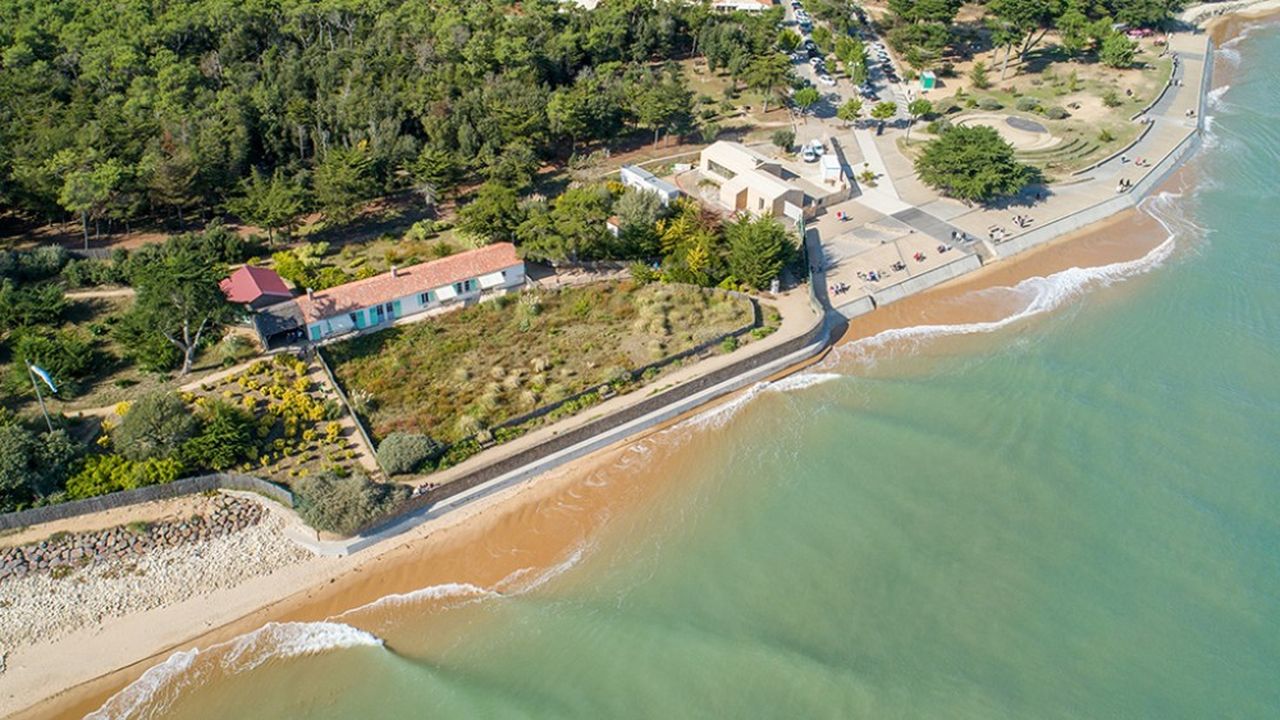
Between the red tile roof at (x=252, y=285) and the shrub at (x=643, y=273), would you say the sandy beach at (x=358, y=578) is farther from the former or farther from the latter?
the red tile roof at (x=252, y=285)

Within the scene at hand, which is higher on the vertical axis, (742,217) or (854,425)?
(742,217)

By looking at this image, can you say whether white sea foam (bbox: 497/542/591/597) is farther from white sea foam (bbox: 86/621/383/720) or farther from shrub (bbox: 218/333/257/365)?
shrub (bbox: 218/333/257/365)

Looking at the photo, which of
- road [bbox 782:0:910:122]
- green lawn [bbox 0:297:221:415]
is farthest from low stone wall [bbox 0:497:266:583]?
road [bbox 782:0:910:122]

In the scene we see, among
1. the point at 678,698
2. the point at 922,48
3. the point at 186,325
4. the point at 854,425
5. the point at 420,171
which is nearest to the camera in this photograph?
the point at 678,698

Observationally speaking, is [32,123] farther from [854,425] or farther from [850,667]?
[850,667]

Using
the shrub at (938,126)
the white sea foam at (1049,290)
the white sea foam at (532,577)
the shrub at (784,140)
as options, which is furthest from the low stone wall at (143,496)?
the shrub at (938,126)

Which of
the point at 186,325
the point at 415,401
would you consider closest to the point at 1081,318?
the point at 415,401

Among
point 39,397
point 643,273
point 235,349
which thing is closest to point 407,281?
point 235,349
